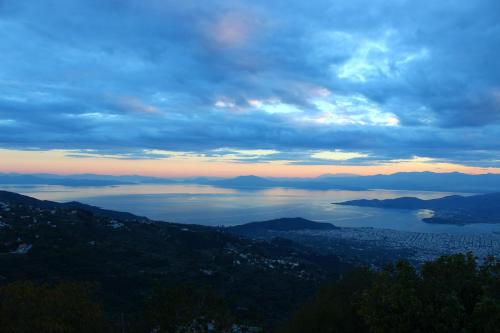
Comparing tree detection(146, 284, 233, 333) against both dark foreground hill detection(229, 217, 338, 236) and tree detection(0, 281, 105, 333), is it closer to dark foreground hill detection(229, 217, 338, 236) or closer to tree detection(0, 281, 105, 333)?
tree detection(0, 281, 105, 333)

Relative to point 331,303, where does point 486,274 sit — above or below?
above

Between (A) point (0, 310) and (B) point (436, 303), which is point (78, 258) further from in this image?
(B) point (436, 303)

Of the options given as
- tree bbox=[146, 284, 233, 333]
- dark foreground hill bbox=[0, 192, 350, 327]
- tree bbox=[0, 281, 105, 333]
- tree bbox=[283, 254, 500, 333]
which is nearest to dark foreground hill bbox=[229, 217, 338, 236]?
dark foreground hill bbox=[0, 192, 350, 327]

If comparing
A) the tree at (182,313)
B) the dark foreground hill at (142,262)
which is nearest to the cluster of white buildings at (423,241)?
the dark foreground hill at (142,262)

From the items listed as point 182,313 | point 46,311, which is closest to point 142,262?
point 182,313

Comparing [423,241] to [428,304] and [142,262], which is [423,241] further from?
[428,304]

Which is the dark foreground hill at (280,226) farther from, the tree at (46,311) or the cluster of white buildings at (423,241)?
the tree at (46,311)

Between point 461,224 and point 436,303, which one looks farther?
point 461,224

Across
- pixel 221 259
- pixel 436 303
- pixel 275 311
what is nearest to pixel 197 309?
pixel 436 303
